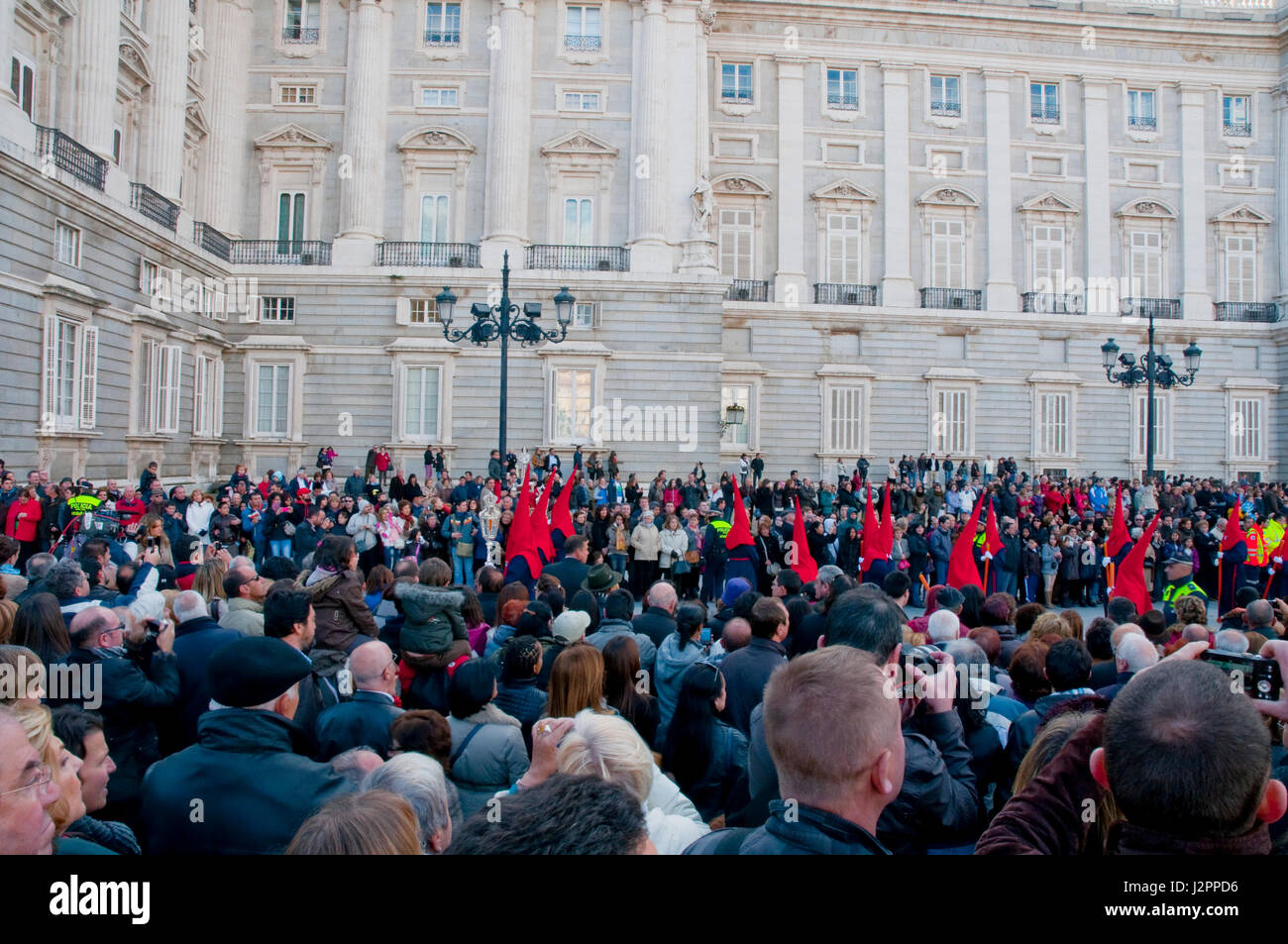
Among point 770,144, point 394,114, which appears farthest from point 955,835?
point 770,144

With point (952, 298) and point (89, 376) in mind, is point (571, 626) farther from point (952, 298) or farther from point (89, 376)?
point (952, 298)

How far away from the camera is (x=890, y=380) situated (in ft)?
110

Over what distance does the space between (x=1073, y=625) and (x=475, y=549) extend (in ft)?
38.6

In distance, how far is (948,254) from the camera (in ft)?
114

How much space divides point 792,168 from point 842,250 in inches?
136

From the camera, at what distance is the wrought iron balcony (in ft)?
116

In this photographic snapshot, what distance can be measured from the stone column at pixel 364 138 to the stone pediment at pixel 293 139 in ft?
2.66

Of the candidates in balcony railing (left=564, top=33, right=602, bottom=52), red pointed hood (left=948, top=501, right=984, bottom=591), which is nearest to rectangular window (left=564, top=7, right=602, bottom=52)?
balcony railing (left=564, top=33, right=602, bottom=52)

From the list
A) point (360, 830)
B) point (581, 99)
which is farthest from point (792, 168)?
point (360, 830)

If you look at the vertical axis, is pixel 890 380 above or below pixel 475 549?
above

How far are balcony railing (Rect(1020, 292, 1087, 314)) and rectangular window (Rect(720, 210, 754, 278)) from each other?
1034 cm

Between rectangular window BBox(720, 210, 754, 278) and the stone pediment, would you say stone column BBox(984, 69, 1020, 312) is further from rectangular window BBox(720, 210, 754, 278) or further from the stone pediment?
the stone pediment

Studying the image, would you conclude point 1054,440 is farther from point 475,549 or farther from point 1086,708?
point 1086,708

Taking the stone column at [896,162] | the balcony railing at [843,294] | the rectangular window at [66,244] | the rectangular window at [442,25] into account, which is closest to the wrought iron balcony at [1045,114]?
the stone column at [896,162]
